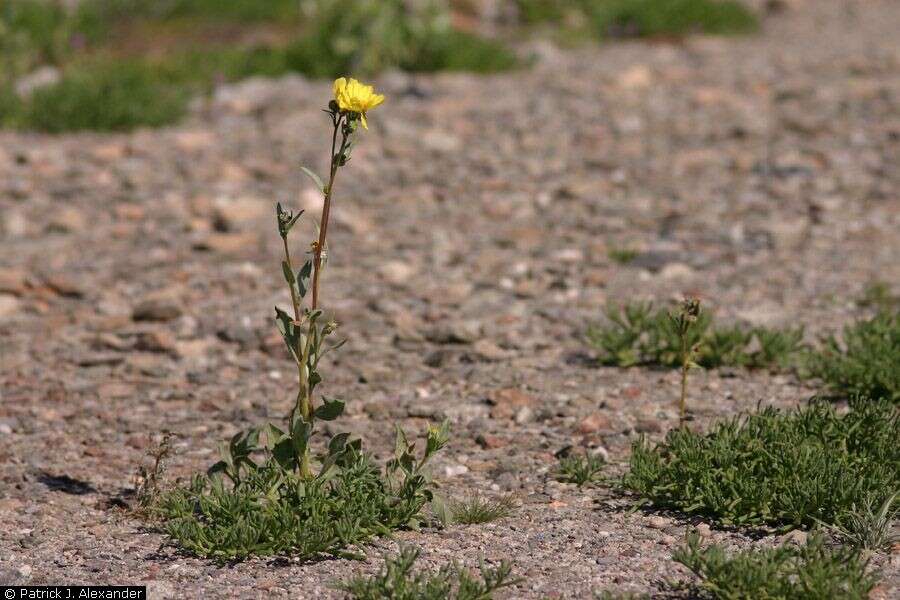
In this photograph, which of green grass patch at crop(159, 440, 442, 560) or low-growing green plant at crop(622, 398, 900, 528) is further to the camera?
low-growing green plant at crop(622, 398, 900, 528)

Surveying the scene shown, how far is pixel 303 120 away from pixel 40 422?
495 cm

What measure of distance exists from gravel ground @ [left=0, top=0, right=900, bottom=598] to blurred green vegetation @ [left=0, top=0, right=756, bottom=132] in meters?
0.29

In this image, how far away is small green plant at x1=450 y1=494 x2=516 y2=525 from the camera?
4262 millimetres

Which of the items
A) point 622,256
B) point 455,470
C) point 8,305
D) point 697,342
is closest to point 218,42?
point 8,305

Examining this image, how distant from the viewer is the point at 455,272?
23.5 ft

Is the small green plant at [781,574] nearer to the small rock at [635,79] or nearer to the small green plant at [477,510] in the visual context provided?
the small green plant at [477,510]

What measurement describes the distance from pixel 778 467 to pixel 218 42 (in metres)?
9.20

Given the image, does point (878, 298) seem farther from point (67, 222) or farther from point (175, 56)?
point (175, 56)

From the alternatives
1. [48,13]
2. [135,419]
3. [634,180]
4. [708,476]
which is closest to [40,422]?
[135,419]

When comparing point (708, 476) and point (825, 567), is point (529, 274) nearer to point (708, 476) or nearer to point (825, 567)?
point (708, 476)

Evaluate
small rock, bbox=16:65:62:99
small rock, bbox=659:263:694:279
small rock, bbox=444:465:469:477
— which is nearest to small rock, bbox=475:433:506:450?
small rock, bbox=444:465:469:477

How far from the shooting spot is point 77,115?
31.1 feet

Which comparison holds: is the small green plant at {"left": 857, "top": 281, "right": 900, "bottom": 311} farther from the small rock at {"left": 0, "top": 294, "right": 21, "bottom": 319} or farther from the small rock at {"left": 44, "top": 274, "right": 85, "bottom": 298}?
the small rock at {"left": 0, "top": 294, "right": 21, "bottom": 319}

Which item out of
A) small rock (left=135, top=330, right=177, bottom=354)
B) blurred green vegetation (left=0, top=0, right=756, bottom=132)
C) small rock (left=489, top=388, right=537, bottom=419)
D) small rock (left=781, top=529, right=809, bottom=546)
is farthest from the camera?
blurred green vegetation (left=0, top=0, right=756, bottom=132)
